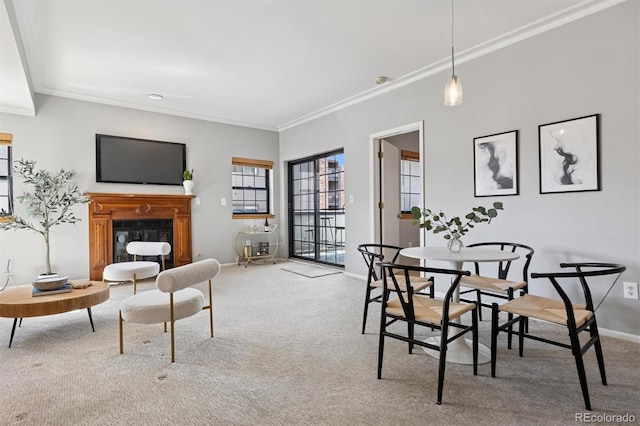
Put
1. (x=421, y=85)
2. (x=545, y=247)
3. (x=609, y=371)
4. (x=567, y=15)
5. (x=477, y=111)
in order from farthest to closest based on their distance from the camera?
1. (x=421, y=85)
2. (x=477, y=111)
3. (x=545, y=247)
4. (x=567, y=15)
5. (x=609, y=371)

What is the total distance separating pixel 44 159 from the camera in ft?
15.0

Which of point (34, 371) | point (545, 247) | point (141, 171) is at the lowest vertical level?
point (34, 371)

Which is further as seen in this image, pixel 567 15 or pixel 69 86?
pixel 69 86

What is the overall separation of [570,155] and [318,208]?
13.0 ft

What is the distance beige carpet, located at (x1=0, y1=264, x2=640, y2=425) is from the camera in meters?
1.73

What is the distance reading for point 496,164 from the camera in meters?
3.42

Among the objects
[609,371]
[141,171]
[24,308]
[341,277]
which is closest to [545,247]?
[609,371]

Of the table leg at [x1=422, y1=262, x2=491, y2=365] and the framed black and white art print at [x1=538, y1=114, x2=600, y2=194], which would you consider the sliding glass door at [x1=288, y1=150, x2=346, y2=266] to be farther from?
the table leg at [x1=422, y1=262, x2=491, y2=365]

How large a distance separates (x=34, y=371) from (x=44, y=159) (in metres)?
3.44

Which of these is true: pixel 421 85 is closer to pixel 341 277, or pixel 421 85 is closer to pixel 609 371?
pixel 341 277

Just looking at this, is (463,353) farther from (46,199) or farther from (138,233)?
(46,199)

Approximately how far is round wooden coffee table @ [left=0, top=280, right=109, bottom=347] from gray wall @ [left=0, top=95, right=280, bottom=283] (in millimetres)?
1939

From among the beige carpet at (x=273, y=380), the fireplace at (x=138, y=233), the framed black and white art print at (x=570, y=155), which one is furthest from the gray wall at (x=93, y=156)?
the framed black and white art print at (x=570, y=155)

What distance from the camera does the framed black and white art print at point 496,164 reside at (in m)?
3.29
